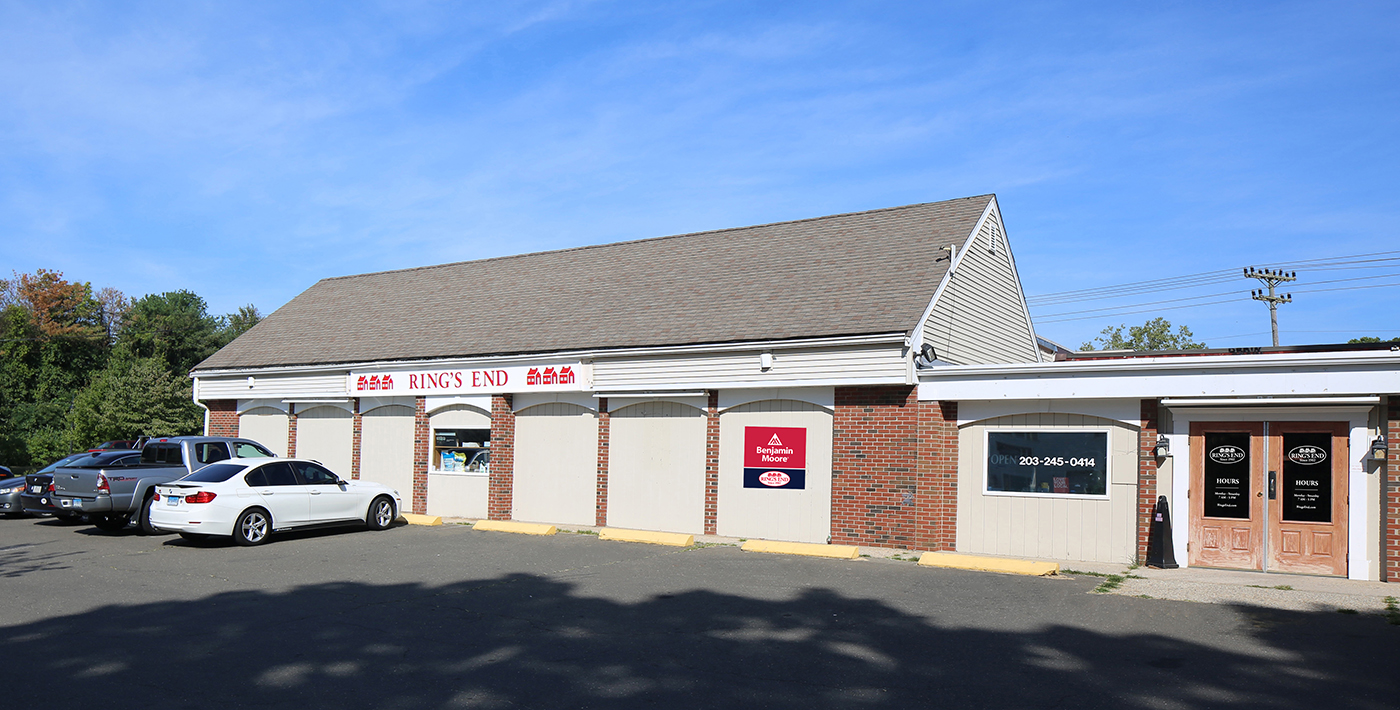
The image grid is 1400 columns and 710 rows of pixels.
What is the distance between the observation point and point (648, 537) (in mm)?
16922

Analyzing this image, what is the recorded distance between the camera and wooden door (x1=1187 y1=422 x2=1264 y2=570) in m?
13.4

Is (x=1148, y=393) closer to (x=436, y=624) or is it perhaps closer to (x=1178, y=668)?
(x=1178, y=668)

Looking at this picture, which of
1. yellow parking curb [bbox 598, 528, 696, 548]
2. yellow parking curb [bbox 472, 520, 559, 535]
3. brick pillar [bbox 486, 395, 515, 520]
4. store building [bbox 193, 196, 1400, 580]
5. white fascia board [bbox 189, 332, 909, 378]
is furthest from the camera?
brick pillar [bbox 486, 395, 515, 520]

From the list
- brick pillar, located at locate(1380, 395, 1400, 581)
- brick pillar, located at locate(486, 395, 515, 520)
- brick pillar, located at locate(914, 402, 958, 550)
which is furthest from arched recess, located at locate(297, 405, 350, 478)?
brick pillar, located at locate(1380, 395, 1400, 581)

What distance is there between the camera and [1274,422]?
13.3 m

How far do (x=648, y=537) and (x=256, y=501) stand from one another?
6.59 metres

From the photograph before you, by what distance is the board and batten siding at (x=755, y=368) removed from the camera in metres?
15.7

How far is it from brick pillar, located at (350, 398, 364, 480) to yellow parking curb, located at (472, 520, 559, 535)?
17.5ft

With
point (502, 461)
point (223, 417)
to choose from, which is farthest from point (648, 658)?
point (223, 417)

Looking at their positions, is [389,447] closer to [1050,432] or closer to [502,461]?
[502,461]

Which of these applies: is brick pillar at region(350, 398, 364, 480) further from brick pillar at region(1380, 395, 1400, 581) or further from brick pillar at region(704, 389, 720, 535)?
brick pillar at region(1380, 395, 1400, 581)

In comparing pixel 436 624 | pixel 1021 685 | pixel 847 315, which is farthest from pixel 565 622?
pixel 847 315

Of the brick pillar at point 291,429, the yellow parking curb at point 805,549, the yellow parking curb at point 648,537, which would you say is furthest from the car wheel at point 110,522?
the yellow parking curb at point 805,549

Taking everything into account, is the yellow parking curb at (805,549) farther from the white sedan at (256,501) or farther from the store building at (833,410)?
the white sedan at (256,501)
